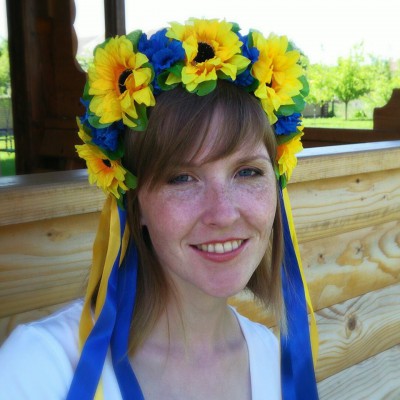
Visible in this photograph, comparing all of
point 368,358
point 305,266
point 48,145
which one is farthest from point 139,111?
point 48,145

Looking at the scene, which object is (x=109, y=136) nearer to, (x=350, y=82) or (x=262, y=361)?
(x=262, y=361)

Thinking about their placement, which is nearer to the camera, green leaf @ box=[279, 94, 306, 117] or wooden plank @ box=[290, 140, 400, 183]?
green leaf @ box=[279, 94, 306, 117]

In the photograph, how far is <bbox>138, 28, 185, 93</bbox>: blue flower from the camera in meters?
1.26

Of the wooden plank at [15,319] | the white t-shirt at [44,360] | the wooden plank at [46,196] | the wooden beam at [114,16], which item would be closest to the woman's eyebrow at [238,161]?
the white t-shirt at [44,360]

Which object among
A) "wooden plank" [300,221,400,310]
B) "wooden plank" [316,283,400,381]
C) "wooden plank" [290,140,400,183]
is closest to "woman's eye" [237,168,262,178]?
"wooden plank" [290,140,400,183]

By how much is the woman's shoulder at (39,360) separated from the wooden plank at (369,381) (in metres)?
1.62

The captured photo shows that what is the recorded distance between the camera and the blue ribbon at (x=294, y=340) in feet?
5.09

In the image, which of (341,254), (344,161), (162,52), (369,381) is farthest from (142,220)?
(369,381)

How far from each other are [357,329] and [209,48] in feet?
5.96

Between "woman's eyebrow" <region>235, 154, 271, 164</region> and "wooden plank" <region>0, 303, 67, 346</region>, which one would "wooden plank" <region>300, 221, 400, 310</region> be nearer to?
"wooden plank" <region>0, 303, 67, 346</region>

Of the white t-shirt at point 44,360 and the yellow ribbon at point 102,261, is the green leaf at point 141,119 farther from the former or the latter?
the white t-shirt at point 44,360

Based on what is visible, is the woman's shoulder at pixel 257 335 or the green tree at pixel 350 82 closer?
→ the woman's shoulder at pixel 257 335

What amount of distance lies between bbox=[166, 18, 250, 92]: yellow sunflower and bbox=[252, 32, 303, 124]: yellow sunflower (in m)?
0.05

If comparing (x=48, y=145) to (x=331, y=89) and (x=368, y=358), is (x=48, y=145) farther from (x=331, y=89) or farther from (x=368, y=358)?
(x=331, y=89)
